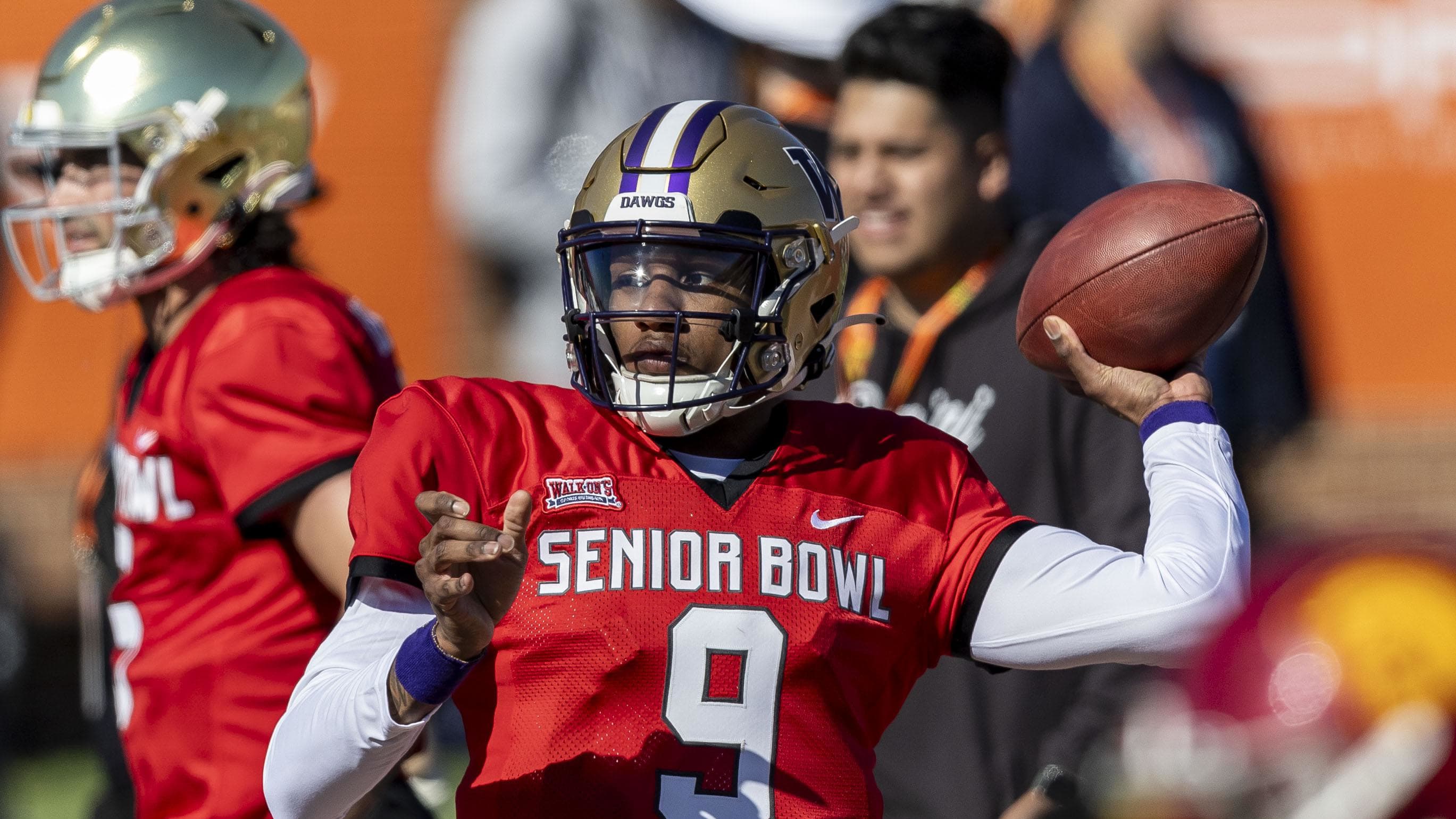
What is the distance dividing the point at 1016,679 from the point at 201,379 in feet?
5.41

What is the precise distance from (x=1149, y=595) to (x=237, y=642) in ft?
5.15

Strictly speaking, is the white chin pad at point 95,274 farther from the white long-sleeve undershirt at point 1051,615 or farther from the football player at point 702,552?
the white long-sleeve undershirt at point 1051,615

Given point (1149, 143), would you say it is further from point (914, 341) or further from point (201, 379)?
point (201, 379)

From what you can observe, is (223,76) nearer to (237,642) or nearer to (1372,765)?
(237,642)

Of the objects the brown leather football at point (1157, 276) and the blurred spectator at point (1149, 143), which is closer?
the brown leather football at point (1157, 276)

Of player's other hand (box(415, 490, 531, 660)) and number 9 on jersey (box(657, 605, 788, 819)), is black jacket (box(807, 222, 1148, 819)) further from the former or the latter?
player's other hand (box(415, 490, 531, 660))

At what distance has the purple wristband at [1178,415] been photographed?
251cm

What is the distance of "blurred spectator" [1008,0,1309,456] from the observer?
5781 mm

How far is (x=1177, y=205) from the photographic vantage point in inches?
104

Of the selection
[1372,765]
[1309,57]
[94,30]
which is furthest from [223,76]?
[1309,57]

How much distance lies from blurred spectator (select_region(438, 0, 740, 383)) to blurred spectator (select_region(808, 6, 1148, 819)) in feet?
13.2

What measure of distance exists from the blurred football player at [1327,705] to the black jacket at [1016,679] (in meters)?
1.88

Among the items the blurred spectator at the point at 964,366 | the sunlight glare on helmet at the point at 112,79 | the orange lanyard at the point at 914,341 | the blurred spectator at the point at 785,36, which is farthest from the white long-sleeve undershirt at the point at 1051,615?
the blurred spectator at the point at 785,36

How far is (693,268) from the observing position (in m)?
2.52
